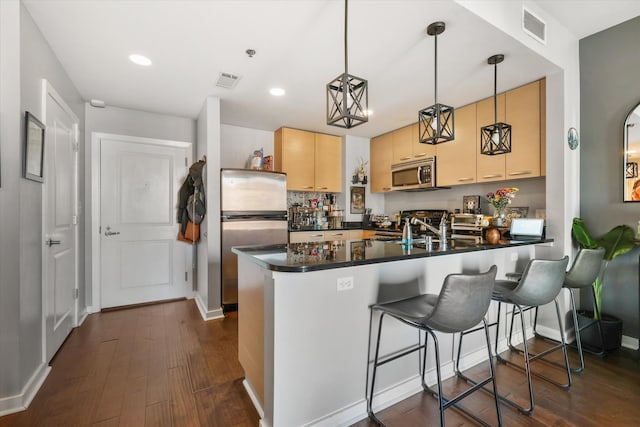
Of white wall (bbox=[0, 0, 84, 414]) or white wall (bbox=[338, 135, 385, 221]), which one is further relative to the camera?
white wall (bbox=[338, 135, 385, 221])

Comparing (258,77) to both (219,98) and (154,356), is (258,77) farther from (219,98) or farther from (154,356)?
(154,356)

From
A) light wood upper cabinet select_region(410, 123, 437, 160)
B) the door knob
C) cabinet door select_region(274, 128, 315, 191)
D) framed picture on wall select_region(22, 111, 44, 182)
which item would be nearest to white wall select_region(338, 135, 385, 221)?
cabinet door select_region(274, 128, 315, 191)

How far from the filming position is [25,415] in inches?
65.6

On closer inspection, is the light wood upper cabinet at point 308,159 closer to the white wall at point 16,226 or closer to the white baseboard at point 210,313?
the white baseboard at point 210,313

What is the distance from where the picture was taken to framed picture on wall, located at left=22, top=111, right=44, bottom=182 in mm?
1795

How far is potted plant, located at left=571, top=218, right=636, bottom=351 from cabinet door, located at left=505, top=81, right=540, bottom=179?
0.64 m

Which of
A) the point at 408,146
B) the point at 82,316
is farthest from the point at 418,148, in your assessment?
the point at 82,316

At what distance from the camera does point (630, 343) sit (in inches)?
96.9

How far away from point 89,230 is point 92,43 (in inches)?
82.1

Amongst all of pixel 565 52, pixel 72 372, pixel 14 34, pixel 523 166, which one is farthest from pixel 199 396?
pixel 565 52

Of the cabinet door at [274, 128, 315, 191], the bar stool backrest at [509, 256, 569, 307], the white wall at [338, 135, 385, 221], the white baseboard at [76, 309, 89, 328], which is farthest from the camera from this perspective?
the white wall at [338, 135, 385, 221]

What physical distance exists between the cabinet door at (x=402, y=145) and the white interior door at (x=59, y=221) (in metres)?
3.87

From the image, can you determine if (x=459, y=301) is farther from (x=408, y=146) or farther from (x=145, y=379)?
(x=408, y=146)

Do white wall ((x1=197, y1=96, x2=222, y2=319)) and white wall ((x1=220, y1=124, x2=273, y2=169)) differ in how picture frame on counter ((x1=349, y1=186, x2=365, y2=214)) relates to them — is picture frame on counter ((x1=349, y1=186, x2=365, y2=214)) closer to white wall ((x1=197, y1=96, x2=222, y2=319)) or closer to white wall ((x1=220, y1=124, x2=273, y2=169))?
white wall ((x1=220, y1=124, x2=273, y2=169))
